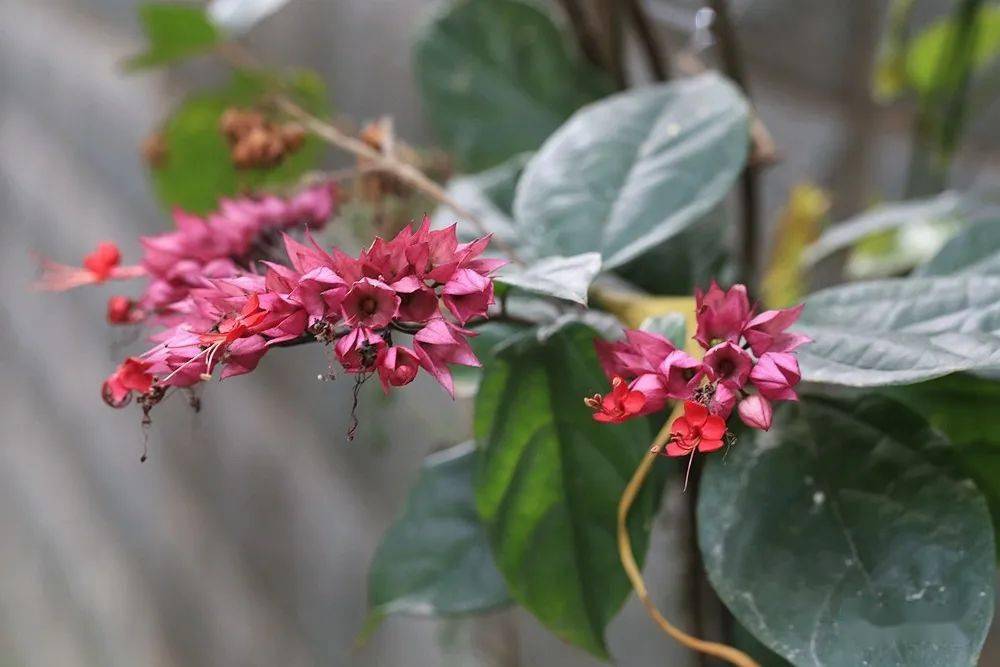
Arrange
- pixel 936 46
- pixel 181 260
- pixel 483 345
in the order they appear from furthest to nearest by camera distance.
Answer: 1. pixel 936 46
2. pixel 483 345
3. pixel 181 260

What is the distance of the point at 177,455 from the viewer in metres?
1.24

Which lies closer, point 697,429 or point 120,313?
point 697,429

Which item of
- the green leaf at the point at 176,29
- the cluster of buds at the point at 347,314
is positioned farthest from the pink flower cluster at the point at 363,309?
the green leaf at the point at 176,29

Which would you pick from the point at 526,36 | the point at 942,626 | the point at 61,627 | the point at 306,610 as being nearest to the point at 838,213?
the point at 526,36

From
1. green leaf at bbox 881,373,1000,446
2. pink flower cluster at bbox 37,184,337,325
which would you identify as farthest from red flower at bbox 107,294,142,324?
green leaf at bbox 881,373,1000,446

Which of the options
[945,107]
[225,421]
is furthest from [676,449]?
[225,421]

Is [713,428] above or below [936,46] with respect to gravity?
above

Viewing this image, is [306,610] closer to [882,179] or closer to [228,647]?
[228,647]

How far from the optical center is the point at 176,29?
0.60m

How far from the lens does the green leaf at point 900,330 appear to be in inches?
10.2

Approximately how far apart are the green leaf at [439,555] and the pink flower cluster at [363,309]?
212 millimetres

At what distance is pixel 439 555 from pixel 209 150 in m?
0.45

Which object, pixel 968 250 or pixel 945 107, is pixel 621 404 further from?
pixel 945 107

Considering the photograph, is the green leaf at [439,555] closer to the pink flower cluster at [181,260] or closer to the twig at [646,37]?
the pink flower cluster at [181,260]
